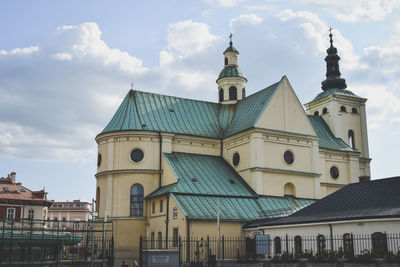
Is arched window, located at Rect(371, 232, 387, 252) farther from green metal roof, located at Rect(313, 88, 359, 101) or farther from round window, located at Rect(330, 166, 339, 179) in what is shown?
green metal roof, located at Rect(313, 88, 359, 101)

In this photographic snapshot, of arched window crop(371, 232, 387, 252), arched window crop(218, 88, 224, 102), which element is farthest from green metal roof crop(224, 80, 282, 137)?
arched window crop(371, 232, 387, 252)

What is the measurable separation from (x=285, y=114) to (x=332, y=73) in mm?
20121

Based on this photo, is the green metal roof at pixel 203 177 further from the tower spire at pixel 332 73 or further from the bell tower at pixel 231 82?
the tower spire at pixel 332 73

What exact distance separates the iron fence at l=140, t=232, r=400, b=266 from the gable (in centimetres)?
1342

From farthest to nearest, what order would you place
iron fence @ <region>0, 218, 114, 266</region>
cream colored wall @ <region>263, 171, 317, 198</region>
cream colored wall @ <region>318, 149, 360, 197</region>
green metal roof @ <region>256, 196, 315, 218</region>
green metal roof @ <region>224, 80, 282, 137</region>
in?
cream colored wall @ <region>318, 149, 360, 197</region> < green metal roof @ <region>224, 80, 282, 137</region> < cream colored wall @ <region>263, 171, 317, 198</region> < green metal roof @ <region>256, 196, 315, 218</region> < iron fence @ <region>0, 218, 114, 266</region>

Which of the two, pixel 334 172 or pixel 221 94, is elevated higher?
pixel 221 94

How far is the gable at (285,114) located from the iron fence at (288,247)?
528 inches

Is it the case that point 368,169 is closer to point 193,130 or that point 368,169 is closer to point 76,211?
point 193,130

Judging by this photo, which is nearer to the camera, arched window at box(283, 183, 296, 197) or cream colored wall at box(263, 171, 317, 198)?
cream colored wall at box(263, 171, 317, 198)

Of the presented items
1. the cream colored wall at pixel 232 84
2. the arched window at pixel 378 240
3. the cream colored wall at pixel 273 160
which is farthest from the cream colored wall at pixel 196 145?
the arched window at pixel 378 240

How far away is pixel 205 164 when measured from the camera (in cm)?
4819

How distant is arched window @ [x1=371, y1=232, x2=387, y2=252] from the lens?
29.9m

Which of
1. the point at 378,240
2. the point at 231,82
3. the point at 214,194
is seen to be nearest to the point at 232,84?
the point at 231,82

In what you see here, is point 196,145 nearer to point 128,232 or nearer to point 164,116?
point 164,116
